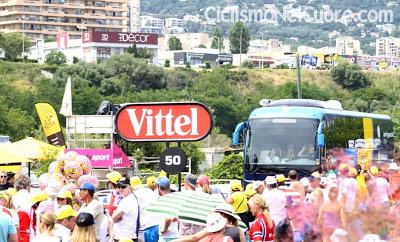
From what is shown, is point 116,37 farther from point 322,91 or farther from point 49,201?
point 49,201

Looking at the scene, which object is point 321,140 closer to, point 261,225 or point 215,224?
point 261,225

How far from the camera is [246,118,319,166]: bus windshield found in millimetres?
28594

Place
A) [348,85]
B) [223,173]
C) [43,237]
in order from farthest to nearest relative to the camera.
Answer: [348,85] < [223,173] < [43,237]

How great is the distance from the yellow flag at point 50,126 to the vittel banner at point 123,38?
13487 cm

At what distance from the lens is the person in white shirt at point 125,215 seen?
14039 mm

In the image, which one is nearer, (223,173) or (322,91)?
(223,173)

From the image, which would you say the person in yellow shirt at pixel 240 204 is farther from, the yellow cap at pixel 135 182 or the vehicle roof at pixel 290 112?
the vehicle roof at pixel 290 112

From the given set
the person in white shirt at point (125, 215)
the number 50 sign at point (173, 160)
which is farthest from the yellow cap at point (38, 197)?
the number 50 sign at point (173, 160)

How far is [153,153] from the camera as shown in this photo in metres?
50.0

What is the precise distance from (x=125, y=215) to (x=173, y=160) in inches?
170

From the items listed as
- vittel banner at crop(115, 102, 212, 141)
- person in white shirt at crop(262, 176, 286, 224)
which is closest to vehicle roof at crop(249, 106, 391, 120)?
vittel banner at crop(115, 102, 212, 141)

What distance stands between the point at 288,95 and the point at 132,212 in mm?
107263

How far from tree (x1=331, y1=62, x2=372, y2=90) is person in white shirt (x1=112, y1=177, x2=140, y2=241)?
13209 cm

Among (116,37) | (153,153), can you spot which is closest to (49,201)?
(153,153)
